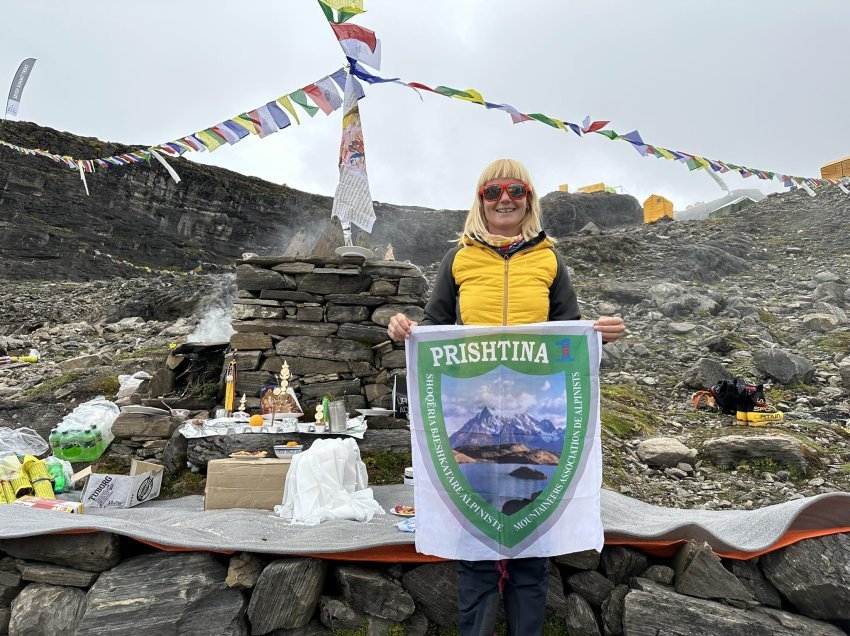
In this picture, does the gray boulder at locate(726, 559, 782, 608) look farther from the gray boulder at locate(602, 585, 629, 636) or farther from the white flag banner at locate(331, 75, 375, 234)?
the white flag banner at locate(331, 75, 375, 234)

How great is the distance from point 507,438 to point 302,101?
19.2ft

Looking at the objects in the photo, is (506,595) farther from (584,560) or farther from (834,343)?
(834,343)

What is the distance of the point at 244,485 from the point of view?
415 centimetres

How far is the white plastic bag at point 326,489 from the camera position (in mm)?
3740

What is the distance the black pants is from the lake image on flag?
281 mm

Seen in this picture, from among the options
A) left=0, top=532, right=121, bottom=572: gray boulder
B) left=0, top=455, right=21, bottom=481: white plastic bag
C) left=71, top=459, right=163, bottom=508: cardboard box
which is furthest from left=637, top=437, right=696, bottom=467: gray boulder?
left=0, top=455, right=21, bottom=481: white plastic bag

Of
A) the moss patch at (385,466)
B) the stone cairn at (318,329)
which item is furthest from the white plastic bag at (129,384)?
the moss patch at (385,466)

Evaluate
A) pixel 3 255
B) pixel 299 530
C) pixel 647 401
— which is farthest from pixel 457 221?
pixel 299 530

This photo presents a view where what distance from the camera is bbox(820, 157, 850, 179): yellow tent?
2563 cm

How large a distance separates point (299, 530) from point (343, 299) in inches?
126

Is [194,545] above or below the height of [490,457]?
below

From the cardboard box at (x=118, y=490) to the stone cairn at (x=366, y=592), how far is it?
1.19 meters

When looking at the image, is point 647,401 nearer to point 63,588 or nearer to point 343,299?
point 343,299

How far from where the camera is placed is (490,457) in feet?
8.31
